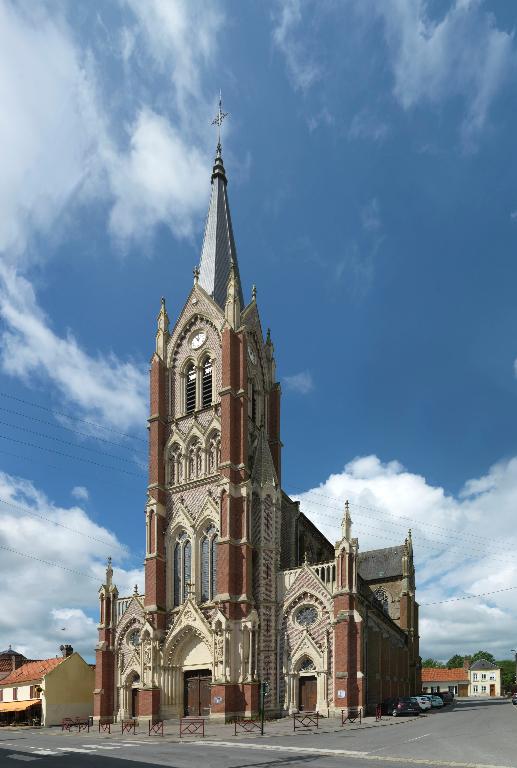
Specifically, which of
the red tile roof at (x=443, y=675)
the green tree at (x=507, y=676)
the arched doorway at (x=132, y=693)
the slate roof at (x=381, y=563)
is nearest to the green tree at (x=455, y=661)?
the green tree at (x=507, y=676)

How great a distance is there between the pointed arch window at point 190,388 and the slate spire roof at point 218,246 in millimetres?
5879

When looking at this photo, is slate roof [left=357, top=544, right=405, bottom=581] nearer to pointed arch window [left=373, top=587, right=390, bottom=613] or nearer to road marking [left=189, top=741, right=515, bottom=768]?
pointed arch window [left=373, top=587, right=390, bottom=613]

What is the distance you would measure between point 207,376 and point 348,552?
17.7 metres

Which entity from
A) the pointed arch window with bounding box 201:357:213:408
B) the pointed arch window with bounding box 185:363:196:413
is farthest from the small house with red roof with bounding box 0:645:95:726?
the pointed arch window with bounding box 201:357:213:408

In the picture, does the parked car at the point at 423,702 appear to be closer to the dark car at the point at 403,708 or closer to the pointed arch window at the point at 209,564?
the dark car at the point at 403,708

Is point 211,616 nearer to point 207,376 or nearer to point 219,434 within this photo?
point 219,434

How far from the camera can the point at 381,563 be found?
82438mm

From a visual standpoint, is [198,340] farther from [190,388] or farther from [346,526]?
[346,526]

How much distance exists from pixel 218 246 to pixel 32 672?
40754 millimetres

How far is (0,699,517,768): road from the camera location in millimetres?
23219

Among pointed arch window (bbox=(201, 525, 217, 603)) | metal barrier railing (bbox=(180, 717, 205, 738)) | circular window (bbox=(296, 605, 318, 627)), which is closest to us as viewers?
metal barrier railing (bbox=(180, 717, 205, 738))

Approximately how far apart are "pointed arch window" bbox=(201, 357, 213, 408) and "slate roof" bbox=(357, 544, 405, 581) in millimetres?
36554

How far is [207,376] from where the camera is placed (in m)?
55.1

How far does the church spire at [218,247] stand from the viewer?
5850 cm
